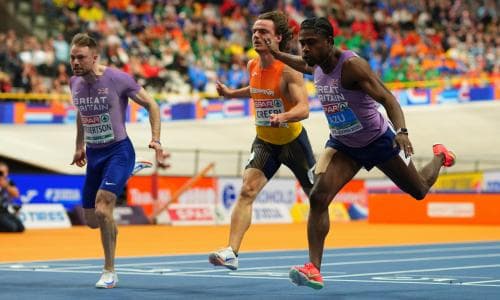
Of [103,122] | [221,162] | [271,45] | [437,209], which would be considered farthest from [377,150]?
[221,162]

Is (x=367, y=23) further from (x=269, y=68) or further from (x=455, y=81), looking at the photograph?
(x=269, y=68)

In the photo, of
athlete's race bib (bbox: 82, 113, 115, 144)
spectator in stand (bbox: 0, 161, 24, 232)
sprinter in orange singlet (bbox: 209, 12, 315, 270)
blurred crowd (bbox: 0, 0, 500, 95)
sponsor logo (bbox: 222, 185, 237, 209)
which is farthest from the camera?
blurred crowd (bbox: 0, 0, 500, 95)

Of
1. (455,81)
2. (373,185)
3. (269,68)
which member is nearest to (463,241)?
(269,68)

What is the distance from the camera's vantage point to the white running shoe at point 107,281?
11148 millimetres

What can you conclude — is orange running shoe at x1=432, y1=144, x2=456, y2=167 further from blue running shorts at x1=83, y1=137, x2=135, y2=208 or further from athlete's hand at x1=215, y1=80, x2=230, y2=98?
blue running shorts at x1=83, y1=137, x2=135, y2=208

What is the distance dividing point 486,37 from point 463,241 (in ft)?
84.4

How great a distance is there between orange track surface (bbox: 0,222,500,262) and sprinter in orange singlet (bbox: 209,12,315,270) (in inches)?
195

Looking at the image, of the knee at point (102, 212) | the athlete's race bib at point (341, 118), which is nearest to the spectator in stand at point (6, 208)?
the knee at point (102, 212)

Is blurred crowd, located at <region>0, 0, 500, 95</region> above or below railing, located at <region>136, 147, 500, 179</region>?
above

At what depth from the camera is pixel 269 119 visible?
12.4m

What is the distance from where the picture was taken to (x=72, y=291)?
10844 millimetres

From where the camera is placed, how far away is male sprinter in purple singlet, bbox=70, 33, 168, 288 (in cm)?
1173

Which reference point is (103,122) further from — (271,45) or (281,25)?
(281,25)

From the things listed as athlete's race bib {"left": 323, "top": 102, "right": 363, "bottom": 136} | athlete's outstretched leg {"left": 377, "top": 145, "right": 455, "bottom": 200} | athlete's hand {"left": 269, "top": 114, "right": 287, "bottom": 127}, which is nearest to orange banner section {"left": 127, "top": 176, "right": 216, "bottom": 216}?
athlete's hand {"left": 269, "top": 114, "right": 287, "bottom": 127}
